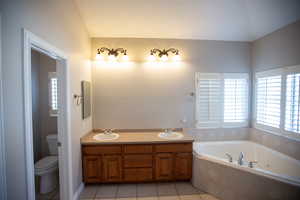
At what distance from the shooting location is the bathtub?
1825 mm

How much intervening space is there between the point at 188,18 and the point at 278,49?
1.65 meters

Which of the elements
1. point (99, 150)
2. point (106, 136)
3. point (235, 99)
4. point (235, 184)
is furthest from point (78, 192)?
point (235, 99)

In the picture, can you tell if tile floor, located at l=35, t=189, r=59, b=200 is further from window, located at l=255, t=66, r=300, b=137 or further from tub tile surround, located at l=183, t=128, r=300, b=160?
window, located at l=255, t=66, r=300, b=137

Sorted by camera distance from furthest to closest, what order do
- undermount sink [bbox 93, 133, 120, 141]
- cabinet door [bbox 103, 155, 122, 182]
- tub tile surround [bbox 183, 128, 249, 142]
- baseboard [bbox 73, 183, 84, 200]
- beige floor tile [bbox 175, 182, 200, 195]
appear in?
tub tile surround [bbox 183, 128, 249, 142] → undermount sink [bbox 93, 133, 120, 141] → cabinet door [bbox 103, 155, 122, 182] → beige floor tile [bbox 175, 182, 200, 195] → baseboard [bbox 73, 183, 84, 200]

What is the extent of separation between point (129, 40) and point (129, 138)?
6.31 feet

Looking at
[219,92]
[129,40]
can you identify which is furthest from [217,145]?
[129,40]

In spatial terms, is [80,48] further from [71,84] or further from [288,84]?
[288,84]

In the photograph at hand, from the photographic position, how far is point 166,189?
258cm

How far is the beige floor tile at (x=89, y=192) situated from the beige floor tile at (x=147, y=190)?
72 cm

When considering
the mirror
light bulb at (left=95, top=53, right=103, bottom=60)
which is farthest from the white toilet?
light bulb at (left=95, top=53, right=103, bottom=60)

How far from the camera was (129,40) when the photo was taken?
3.13 metres

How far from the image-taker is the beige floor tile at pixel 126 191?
7.99 feet

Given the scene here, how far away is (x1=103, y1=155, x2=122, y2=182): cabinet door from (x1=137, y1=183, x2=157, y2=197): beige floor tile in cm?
41

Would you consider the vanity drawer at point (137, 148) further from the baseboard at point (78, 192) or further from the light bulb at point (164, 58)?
the light bulb at point (164, 58)
